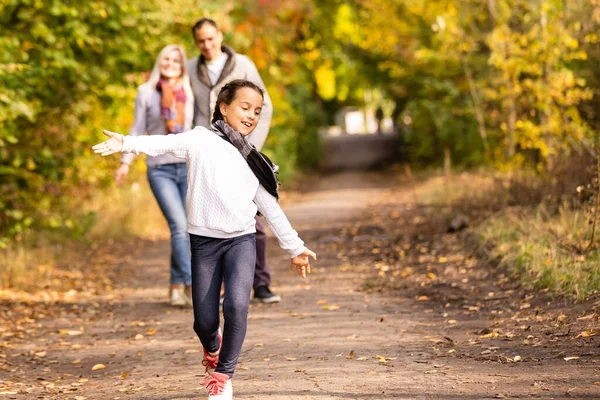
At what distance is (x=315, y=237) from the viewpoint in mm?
13414

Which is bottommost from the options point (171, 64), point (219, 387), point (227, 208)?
point (219, 387)

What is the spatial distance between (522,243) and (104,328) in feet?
12.5

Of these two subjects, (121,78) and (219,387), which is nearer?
(219,387)

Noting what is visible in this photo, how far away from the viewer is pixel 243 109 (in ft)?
16.8

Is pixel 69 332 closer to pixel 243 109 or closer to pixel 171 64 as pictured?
pixel 171 64

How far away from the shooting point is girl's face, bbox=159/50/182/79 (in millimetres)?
8148

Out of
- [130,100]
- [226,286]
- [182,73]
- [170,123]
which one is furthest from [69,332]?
[130,100]

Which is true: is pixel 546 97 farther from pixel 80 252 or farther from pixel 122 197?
pixel 122 197

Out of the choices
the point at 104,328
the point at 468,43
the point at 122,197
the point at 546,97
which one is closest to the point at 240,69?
the point at 104,328

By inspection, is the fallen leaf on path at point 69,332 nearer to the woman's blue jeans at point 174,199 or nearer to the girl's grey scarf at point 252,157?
the woman's blue jeans at point 174,199

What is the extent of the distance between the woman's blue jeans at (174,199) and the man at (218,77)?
0.49 metres

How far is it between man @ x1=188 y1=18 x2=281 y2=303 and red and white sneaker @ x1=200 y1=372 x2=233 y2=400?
10.1 ft

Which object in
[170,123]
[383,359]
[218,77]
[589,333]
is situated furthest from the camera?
[170,123]

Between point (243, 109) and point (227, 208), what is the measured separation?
546 millimetres
